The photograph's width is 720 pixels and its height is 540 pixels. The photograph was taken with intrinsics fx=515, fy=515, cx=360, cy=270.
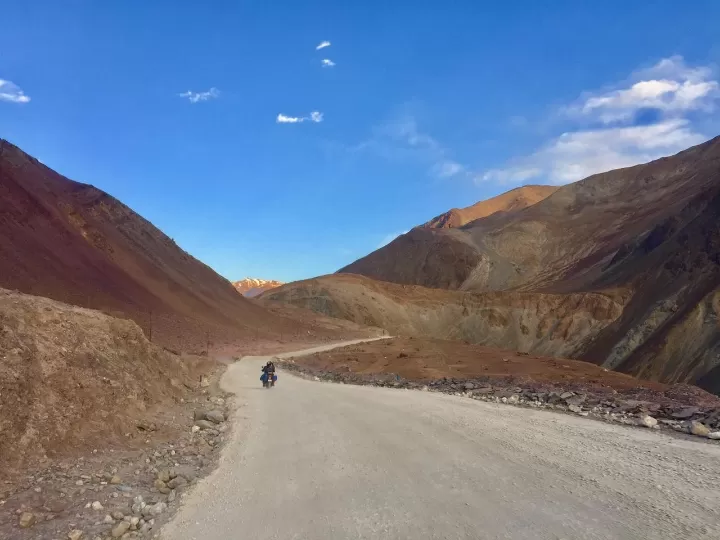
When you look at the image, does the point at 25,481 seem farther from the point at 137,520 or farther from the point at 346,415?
the point at 346,415

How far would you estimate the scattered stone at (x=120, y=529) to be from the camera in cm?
614

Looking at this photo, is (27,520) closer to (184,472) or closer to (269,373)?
(184,472)

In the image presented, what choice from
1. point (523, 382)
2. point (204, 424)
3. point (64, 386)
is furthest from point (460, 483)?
point (523, 382)

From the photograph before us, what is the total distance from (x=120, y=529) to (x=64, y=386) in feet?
14.3

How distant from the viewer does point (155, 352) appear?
1684 centimetres

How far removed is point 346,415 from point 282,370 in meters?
20.2

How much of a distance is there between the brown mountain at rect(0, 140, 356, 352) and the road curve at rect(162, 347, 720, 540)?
1200 inches

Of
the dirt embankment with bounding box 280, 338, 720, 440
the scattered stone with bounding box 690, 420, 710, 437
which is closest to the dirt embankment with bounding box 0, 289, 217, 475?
the dirt embankment with bounding box 280, 338, 720, 440

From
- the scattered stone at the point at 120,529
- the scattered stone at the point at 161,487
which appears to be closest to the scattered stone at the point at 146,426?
the scattered stone at the point at 161,487

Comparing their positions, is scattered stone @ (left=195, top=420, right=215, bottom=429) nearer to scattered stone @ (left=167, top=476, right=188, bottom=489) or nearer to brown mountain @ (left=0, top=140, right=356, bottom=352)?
scattered stone @ (left=167, top=476, right=188, bottom=489)

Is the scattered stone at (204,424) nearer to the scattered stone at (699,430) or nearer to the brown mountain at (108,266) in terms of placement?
the scattered stone at (699,430)

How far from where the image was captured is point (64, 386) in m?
9.56

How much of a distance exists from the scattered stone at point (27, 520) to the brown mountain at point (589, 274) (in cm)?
4760

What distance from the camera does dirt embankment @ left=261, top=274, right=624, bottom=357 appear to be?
77312mm
